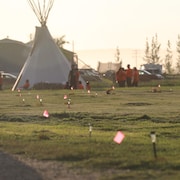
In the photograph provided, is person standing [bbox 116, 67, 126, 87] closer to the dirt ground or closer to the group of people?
the group of people

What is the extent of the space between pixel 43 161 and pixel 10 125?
710 centimetres

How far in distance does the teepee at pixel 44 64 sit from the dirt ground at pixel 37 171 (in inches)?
1545

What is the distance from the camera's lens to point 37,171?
11.1 metres

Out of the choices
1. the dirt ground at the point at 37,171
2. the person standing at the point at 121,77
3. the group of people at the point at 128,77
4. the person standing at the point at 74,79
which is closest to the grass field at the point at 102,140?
the dirt ground at the point at 37,171

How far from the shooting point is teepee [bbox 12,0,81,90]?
51.7m

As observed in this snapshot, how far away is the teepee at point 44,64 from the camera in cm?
5172

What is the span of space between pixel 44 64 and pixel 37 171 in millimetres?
40851

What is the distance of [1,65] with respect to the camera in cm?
10106

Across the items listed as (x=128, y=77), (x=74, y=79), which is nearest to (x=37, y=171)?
(x=74, y=79)

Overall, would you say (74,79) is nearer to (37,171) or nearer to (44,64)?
(44,64)

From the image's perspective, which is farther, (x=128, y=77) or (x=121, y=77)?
(x=128, y=77)

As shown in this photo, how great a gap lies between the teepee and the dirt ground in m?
39.2

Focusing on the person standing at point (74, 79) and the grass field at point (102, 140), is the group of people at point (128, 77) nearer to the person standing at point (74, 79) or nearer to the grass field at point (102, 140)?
the person standing at point (74, 79)

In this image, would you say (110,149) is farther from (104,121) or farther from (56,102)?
(56,102)
